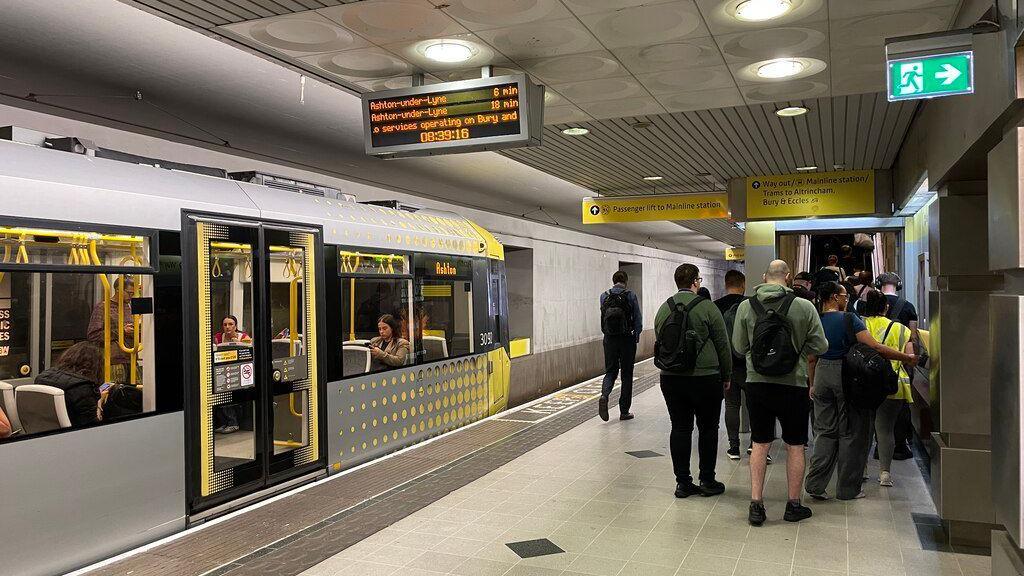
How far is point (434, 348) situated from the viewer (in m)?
8.05

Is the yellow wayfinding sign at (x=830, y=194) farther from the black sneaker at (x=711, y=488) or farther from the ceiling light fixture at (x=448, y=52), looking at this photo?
the ceiling light fixture at (x=448, y=52)

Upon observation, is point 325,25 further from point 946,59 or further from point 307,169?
point 307,169

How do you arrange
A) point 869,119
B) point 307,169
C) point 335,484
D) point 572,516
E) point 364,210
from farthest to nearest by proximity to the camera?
point 307,169 → point 364,210 → point 869,119 → point 335,484 → point 572,516

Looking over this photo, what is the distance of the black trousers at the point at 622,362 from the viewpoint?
29.0 ft

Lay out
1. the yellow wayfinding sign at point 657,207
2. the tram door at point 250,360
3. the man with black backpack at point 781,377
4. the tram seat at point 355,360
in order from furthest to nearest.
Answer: the yellow wayfinding sign at point 657,207, the tram seat at point 355,360, the tram door at point 250,360, the man with black backpack at point 781,377

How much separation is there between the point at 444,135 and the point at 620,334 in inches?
181

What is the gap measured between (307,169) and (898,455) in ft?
22.7

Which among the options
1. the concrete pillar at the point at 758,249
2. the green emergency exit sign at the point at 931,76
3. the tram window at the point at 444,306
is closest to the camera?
the green emergency exit sign at the point at 931,76

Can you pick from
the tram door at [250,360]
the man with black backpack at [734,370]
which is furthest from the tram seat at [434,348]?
the man with black backpack at [734,370]

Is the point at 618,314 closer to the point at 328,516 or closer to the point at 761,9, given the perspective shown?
the point at 328,516

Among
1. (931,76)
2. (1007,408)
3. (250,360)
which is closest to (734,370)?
(931,76)

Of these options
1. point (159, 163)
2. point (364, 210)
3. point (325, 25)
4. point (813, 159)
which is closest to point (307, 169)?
point (364, 210)

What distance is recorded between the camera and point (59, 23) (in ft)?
15.4

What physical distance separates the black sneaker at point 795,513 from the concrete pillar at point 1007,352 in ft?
7.00
